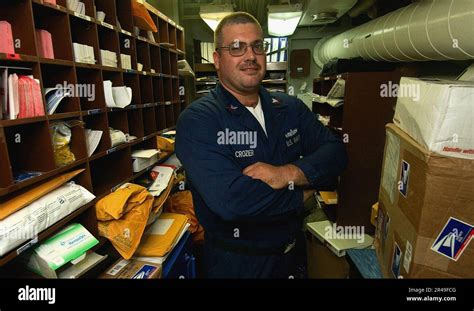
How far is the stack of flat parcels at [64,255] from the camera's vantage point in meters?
1.35

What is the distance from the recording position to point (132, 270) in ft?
5.74

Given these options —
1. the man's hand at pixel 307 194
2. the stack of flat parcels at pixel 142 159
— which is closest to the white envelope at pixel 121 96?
the stack of flat parcels at pixel 142 159

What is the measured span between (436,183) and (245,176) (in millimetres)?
614

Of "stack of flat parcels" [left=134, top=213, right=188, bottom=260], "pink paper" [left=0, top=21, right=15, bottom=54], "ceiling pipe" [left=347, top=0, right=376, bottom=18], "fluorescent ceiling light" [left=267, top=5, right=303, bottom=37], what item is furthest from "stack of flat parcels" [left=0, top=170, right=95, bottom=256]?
"ceiling pipe" [left=347, top=0, right=376, bottom=18]

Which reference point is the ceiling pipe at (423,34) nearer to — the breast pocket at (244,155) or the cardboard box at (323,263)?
the breast pocket at (244,155)

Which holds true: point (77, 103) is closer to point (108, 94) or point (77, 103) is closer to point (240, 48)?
point (108, 94)

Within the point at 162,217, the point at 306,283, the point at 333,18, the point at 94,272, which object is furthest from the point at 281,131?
the point at 333,18

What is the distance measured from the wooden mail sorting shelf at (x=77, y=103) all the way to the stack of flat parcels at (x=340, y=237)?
1627 mm

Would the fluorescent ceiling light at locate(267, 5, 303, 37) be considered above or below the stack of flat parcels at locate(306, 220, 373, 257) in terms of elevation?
above

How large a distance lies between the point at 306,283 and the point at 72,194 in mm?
1268

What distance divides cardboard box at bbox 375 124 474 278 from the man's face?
66cm

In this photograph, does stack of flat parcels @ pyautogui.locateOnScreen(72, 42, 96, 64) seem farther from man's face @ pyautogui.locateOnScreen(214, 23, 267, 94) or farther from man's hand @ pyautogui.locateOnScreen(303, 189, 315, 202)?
man's hand @ pyautogui.locateOnScreen(303, 189, 315, 202)

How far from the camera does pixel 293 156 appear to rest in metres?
1.42

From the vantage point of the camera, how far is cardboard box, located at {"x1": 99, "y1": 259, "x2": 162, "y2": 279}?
5.46ft
